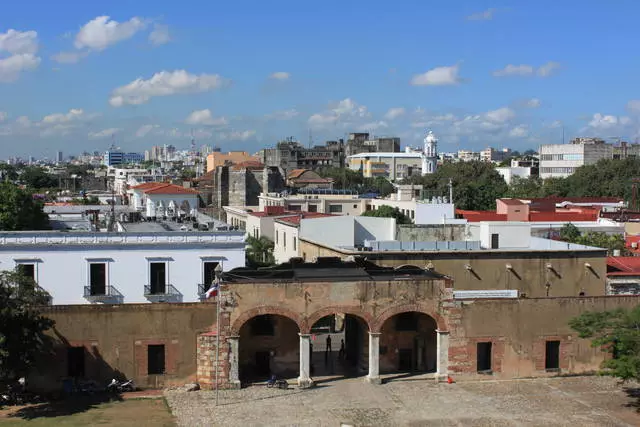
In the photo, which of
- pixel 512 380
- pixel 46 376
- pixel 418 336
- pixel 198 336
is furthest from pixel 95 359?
pixel 512 380

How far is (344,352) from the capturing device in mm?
39094

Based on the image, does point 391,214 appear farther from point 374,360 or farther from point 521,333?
point 374,360

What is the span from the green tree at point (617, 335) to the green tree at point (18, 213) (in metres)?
36.1

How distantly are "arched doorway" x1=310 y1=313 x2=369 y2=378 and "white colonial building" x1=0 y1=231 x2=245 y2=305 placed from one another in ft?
20.8

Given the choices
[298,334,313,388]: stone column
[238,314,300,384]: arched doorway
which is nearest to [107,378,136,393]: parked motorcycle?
[238,314,300,384]: arched doorway

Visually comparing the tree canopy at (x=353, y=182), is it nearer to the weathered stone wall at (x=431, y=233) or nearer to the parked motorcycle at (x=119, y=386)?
the weathered stone wall at (x=431, y=233)

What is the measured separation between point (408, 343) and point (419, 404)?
523cm

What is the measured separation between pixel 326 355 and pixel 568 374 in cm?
Answer: 1068

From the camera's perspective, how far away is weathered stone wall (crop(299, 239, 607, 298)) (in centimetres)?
4106

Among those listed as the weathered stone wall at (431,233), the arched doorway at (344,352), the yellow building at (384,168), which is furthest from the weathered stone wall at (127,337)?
the yellow building at (384,168)

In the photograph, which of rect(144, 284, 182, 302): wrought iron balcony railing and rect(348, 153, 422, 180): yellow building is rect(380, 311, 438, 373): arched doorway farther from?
rect(348, 153, 422, 180): yellow building

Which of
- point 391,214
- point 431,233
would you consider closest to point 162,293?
point 431,233

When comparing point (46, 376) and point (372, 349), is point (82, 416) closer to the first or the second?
point (46, 376)

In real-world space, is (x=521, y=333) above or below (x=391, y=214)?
below
